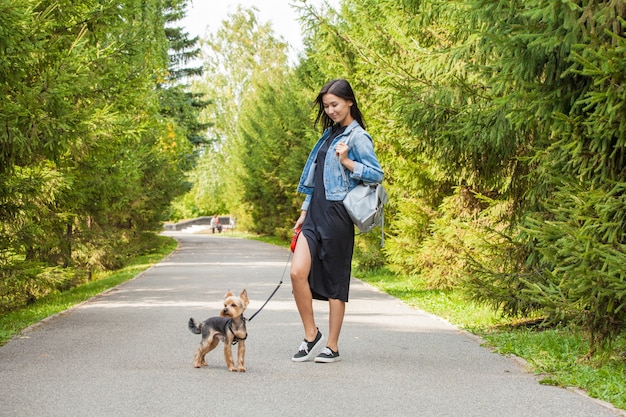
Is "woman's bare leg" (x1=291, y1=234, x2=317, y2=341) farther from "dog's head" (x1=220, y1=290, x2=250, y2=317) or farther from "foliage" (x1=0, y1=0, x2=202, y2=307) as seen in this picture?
"foliage" (x1=0, y1=0, x2=202, y2=307)

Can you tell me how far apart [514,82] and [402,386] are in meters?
2.67

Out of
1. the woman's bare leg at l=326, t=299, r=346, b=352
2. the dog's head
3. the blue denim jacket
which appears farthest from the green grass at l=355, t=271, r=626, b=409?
the dog's head

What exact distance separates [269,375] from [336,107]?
2.13m

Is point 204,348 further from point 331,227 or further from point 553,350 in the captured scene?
point 553,350

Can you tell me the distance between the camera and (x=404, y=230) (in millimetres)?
14977

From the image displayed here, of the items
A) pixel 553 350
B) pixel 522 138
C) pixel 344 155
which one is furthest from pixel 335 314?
pixel 522 138

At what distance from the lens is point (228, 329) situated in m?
5.91

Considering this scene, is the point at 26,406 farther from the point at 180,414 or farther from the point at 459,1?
the point at 459,1

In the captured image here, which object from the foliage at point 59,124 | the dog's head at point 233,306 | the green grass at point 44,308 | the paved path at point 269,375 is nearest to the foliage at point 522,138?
the paved path at point 269,375

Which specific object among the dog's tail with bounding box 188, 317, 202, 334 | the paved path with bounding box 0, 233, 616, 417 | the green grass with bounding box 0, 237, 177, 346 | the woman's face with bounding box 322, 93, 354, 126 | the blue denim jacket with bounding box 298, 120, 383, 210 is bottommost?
the green grass with bounding box 0, 237, 177, 346

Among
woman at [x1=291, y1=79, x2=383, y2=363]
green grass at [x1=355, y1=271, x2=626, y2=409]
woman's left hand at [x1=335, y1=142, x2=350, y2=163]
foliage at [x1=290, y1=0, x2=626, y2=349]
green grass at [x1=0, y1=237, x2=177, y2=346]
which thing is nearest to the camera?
foliage at [x1=290, y1=0, x2=626, y2=349]

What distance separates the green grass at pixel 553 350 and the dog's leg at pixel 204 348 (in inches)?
94.0

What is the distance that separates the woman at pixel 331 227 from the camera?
6.38 meters

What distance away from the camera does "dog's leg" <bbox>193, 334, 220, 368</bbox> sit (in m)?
6.07
